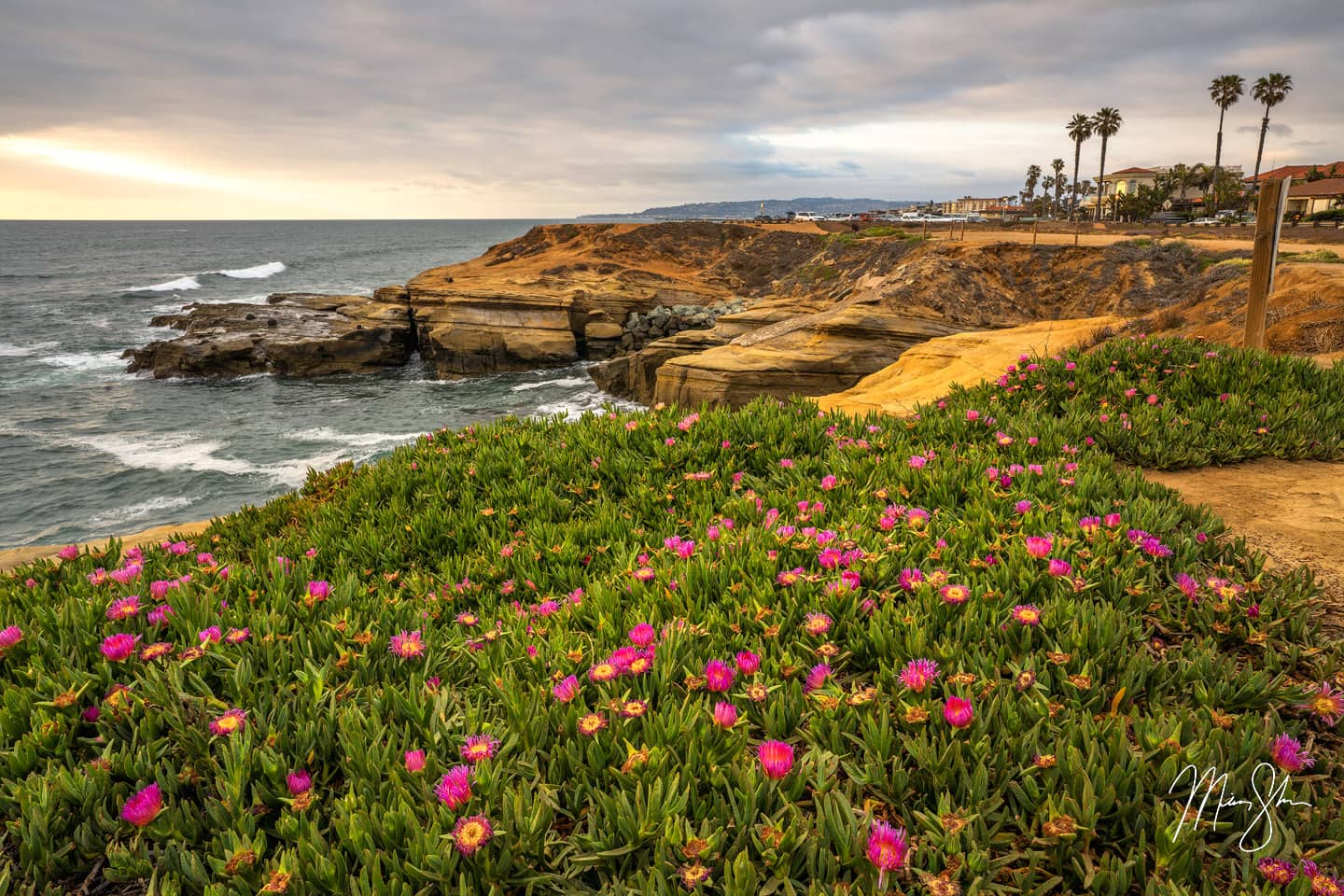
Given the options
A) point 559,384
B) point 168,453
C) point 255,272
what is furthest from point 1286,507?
point 255,272

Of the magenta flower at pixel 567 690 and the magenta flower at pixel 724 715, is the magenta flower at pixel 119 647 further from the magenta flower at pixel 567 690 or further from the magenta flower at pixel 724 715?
the magenta flower at pixel 724 715

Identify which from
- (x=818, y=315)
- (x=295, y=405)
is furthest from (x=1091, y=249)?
(x=295, y=405)

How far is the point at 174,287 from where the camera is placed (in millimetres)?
71375

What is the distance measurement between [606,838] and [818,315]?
68.3 feet

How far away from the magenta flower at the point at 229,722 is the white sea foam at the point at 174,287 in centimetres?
8180

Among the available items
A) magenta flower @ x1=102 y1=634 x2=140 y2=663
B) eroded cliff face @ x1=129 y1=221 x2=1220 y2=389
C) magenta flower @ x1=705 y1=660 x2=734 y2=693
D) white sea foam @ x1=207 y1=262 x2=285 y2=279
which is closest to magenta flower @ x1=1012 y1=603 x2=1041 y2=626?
magenta flower @ x1=705 y1=660 x2=734 y2=693

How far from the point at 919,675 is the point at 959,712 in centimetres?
20

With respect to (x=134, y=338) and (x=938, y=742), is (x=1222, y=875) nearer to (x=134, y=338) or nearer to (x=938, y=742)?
(x=938, y=742)

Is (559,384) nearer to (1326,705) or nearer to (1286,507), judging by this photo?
(1286,507)

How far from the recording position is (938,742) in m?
1.95

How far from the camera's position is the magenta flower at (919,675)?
6.90 ft

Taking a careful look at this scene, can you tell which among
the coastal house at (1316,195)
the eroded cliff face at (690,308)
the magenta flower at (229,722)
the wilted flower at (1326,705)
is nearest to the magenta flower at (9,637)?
the magenta flower at (229,722)

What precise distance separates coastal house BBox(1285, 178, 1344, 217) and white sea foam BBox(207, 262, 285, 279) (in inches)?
4311
